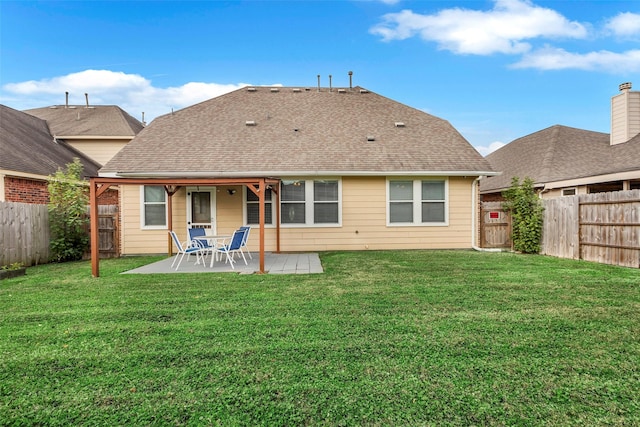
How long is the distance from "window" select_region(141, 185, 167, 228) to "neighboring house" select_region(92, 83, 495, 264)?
0.03m

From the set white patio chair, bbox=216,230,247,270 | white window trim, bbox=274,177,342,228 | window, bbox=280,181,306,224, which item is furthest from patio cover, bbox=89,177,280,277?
white window trim, bbox=274,177,342,228

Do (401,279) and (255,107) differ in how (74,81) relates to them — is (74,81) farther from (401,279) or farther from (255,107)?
(401,279)

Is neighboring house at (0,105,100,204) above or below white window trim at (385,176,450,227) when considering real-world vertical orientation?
above

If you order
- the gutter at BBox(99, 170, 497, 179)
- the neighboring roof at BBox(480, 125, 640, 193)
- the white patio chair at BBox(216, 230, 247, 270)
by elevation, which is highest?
the neighboring roof at BBox(480, 125, 640, 193)

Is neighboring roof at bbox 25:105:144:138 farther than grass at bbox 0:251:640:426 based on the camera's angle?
Yes

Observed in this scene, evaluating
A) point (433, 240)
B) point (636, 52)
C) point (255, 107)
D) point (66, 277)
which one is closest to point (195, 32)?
point (255, 107)

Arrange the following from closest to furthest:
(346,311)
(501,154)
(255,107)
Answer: (346,311)
(255,107)
(501,154)

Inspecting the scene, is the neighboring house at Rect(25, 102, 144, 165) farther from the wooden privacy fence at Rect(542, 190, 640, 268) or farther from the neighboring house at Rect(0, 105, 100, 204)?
the wooden privacy fence at Rect(542, 190, 640, 268)

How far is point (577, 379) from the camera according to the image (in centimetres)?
269

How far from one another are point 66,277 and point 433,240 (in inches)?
388

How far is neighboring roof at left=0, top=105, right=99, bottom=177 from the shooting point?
11.7 meters

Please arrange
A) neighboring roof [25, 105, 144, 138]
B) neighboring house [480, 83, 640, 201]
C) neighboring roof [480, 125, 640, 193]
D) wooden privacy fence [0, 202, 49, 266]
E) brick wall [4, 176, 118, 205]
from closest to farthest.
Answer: wooden privacy fence [0, 202, 49, 266], brick wall [4, 176, 118, 205], neighboring house [480, 83, 640, 201], neighboring roof [480, 125, 640, 193], neighboring roof [25, 105, 144, 138]

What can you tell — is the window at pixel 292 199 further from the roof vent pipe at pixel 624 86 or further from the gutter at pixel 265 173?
the roof vent pipe at pixel 624 86

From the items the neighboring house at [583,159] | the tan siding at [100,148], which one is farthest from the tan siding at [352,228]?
the tan siding at [100,148]
